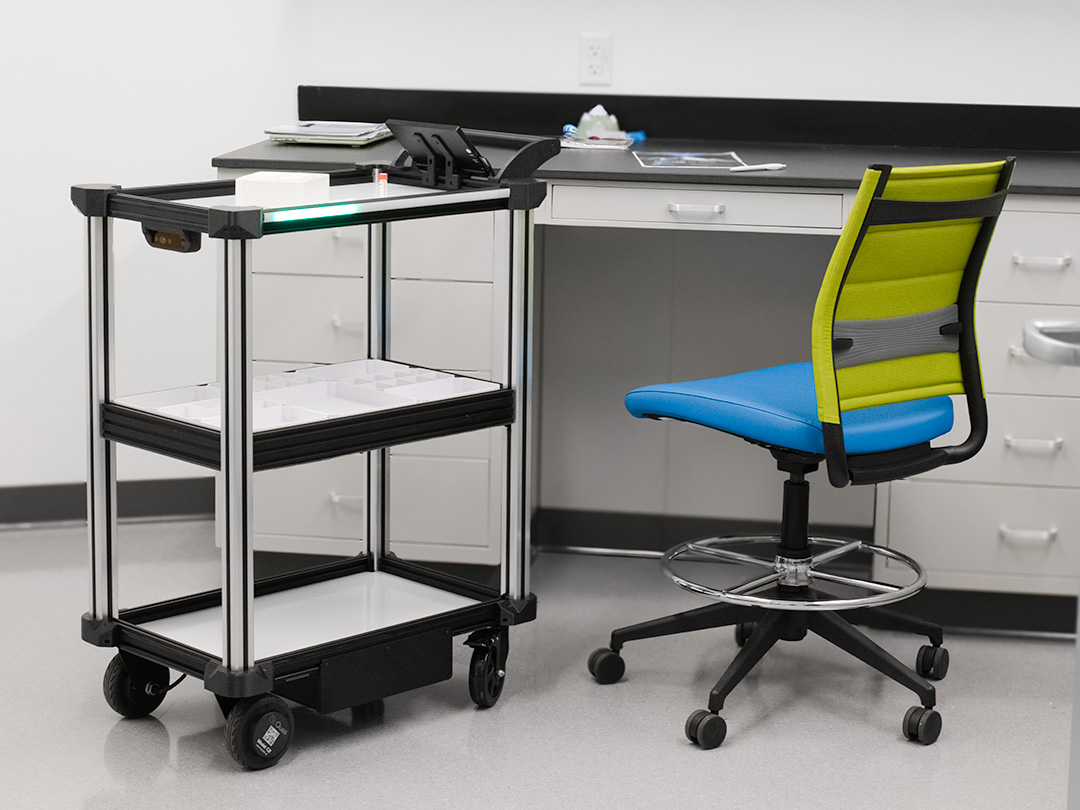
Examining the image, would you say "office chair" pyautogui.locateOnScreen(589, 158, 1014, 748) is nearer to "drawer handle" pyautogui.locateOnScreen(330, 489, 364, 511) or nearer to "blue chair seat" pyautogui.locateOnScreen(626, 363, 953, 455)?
"blue chair seat" pyautogui.locateOnScreen(626, 363, 953, 455)

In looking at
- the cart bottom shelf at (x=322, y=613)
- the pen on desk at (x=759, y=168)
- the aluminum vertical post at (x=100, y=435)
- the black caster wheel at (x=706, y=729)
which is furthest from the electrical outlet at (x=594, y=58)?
the black caster wheel at (x=706, y=729)

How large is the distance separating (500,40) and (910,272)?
4.70 ft

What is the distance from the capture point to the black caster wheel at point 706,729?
237cm

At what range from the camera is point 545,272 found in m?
3.36

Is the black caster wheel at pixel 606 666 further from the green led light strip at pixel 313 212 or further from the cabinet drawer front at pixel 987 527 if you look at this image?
the green led light strip at pixel 313 212

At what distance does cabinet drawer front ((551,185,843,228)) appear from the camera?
2779mm

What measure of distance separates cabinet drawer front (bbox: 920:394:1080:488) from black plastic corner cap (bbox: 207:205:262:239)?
1.45m

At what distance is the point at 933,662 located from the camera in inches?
106

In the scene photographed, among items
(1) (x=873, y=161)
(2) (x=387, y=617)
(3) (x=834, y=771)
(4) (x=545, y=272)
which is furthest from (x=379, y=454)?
(1) (x=873, y=161)

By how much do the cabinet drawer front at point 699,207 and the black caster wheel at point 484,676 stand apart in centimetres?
89

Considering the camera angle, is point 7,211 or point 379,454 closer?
point 379,454

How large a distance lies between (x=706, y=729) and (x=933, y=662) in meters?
0.56

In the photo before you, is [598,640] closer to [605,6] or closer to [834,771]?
[834,771]

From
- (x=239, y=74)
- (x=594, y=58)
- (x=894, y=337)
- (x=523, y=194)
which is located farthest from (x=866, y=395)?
(x=239, y=74)
